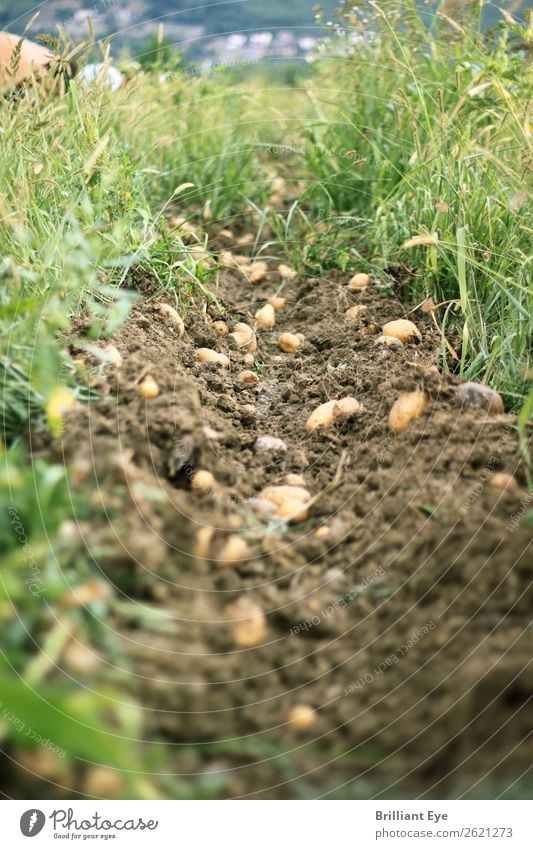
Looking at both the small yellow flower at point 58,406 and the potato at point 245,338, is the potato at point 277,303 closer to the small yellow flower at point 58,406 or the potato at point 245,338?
the potato at point 245,338

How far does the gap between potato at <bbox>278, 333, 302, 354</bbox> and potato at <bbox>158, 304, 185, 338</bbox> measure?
0.26 metres

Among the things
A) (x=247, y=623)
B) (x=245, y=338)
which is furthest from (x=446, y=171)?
(x=247, y=623)

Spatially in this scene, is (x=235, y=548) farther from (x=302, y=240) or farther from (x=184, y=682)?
(x=302, y=240)

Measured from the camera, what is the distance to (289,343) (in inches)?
64.4

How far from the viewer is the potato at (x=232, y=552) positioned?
2.93ft

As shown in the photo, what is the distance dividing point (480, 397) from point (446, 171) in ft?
2.10

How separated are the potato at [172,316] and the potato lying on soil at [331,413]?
375 mm

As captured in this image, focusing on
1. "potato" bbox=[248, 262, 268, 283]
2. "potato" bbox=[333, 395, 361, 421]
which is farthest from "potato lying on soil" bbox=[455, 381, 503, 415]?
"potato" bbox=[248, 262, 268, 283]

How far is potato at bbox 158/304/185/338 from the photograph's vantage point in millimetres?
1480

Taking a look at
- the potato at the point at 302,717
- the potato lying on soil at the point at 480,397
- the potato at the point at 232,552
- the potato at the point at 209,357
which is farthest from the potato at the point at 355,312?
the potato at the point at 302,717

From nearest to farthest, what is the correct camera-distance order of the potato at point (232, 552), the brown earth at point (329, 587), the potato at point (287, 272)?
the brown earth at point (329, 587)
the potato at point (232, 552)
the potato at point (287, 272)

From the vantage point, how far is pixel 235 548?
903 millimetres

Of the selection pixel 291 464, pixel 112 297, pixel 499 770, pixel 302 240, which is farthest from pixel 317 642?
pixel 302 240

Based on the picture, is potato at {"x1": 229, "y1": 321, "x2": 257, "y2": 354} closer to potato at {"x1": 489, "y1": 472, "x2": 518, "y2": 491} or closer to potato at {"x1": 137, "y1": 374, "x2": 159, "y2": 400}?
potato at {"x1": 137, "y1": 374, "x2": 159, "y2": 400}
